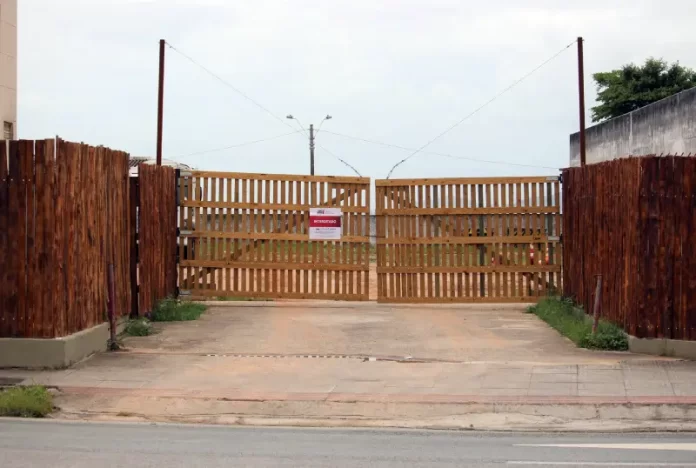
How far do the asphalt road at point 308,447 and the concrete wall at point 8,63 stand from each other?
11.8 meters

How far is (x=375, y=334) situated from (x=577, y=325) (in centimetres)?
316

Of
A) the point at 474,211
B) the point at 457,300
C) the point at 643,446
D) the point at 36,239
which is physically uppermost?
the point at 474,211

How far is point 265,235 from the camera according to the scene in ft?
58.1

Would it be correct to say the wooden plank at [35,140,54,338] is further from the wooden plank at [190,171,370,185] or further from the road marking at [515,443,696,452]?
the road marking at [515,443,696,452]

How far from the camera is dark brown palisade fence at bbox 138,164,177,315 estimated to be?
50.6ft

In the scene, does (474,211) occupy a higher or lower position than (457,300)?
higher

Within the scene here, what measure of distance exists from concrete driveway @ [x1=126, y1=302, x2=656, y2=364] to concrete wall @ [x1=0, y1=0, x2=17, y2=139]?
21.1 ft

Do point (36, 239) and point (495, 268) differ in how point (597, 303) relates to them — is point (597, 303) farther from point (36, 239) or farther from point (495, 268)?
point (36, 239)

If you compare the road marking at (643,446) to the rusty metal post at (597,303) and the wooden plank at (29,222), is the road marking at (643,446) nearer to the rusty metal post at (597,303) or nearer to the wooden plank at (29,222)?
the rusty metal post at (597,303)

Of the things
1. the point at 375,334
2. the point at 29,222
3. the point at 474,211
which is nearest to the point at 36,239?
the point at 29,222

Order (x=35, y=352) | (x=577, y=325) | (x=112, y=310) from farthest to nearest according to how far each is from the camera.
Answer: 1. (x=577, y=325)
2. (x=112, y=310)
3. (x=35, y=352)

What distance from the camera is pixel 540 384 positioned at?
35.6 ft

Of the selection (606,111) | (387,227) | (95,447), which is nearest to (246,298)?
(387,227)

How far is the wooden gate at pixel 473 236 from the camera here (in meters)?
17.5
